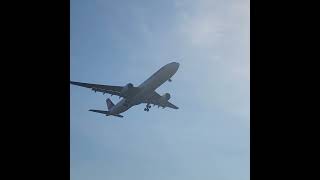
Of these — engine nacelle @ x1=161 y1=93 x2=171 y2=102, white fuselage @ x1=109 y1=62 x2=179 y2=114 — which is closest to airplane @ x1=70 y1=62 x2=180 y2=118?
white fuselage @ x1=109 y1=62 x2=179 y2=114

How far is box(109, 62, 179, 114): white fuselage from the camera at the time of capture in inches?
1813

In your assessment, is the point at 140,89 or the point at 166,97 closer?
the point at 140,89

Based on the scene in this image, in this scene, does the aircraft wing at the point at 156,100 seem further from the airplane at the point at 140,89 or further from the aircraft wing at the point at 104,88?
the aircraft wing at the point at 104,88

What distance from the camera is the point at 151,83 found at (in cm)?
4672

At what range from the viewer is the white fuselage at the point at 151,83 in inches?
1813

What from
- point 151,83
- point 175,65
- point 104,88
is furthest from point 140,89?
point 175,65

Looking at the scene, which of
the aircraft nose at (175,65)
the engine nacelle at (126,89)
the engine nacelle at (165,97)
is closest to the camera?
the aircraft nose at (175,65)

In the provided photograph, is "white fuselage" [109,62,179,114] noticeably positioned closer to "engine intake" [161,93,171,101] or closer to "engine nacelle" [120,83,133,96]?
"engine nacelle" [120,83,133,96]

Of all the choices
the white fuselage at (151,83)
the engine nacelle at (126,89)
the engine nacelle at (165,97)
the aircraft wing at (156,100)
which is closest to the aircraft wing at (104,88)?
the engine nacelle at (126,89)

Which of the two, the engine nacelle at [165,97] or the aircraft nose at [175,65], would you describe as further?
the engine nacelle at [165,97]

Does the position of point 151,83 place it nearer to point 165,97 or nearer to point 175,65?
point 175,65

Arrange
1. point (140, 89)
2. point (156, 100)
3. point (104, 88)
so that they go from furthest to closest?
point (156, 100)
point (140, 89)
point (104, 88)
